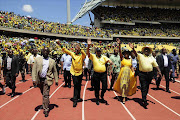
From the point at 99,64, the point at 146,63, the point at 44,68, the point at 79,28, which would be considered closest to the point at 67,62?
the point at 99,64

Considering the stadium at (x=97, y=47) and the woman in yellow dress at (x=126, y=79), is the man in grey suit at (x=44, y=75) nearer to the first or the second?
the stadium at (x=97, y=47)

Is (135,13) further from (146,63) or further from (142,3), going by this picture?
(146,63)

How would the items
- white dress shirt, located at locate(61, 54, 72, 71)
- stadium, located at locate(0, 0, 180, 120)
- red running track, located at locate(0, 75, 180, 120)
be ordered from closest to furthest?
1. red running track, located at locate(0, 75, 180, 120)
2. stadium, located at locate(0, 0, 180, 120)
3. white dress shirt, located at locate(61, 54, 72, 71)

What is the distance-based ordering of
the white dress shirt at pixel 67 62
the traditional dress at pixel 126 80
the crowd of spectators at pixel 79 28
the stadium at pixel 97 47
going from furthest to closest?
the crowd of spectators at pixel 79 28
the white dress shirt at pixel 67 62
the traditional dress at pixel 126 80
the stadium at pixel 97 47

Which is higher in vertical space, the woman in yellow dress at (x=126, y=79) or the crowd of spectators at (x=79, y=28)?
the crowd of spectators at (x=79, y=28)

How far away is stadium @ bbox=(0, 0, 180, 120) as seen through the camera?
17.8ft

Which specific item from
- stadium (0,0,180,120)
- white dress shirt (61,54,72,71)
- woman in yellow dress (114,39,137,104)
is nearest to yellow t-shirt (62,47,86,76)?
stadium (0,0,180,120)

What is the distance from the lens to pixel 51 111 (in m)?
5.34

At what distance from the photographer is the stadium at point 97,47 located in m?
5.41

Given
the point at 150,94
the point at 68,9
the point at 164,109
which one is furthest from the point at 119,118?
the point at 68,9

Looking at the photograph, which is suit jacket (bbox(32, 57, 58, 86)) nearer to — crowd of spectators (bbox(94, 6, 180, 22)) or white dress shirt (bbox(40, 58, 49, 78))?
white dress shirt (bbox(40, 58, 49, 78))

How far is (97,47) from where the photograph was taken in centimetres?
622

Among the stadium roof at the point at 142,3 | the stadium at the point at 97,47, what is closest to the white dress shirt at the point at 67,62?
the stadium at the point at 97,47

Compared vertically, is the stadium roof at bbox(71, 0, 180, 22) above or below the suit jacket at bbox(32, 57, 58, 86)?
above
